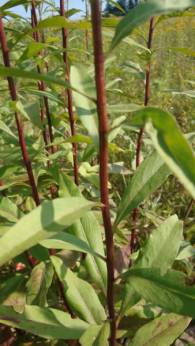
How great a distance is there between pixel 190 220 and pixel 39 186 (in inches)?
32.4

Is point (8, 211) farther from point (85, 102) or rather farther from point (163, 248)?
point (85, 102)

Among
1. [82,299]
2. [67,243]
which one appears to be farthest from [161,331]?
[67,243]

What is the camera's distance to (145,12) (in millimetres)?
829

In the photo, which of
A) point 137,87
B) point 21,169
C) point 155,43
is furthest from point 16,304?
point 155,43

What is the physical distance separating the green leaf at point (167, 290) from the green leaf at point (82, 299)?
0.37 meters

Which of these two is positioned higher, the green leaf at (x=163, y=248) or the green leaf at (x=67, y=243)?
the green leaf at (x=67, y=243)

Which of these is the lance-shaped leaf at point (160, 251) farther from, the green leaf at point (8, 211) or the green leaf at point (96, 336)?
the green leaf at point (8, 211)

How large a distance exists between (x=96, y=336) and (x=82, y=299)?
216 mm

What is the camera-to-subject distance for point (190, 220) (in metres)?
2.27

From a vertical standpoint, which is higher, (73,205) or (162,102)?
(73,205)

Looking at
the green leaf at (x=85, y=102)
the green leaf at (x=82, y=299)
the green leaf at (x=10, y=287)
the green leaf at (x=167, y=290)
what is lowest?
the green leaf at (x=10, y=287)

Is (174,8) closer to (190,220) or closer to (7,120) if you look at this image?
(190,220)

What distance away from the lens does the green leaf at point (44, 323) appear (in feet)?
3.89

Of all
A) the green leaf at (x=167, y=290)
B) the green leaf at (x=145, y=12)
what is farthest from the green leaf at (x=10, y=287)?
the green leaf at (x=145, y=12)
